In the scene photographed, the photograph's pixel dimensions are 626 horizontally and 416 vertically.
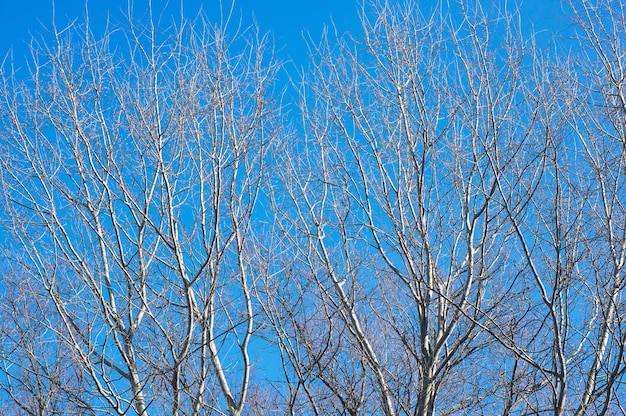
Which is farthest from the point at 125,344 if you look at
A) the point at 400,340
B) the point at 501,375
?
the point at 501,375

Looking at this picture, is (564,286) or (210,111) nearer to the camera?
(564,286)

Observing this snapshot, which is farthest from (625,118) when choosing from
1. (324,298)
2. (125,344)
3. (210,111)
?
(125,344)

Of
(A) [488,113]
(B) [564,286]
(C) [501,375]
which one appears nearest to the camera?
(B) [564,286]

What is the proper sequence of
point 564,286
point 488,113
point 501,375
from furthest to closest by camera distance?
point 501,375
point 488,113
point 564,286

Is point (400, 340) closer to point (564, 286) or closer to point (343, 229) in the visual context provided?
point (343, 229)

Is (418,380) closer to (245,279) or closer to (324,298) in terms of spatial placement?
(324,298)

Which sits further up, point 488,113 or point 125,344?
point 488,113

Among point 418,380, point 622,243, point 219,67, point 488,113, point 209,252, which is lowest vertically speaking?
point 418,380

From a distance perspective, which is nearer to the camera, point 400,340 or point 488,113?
point 488,113

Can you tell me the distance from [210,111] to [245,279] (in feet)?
4.79

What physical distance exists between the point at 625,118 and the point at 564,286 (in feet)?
4.07

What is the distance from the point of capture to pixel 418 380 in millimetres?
6254

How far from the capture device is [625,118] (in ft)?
17.6

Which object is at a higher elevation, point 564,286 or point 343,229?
point 343,229
